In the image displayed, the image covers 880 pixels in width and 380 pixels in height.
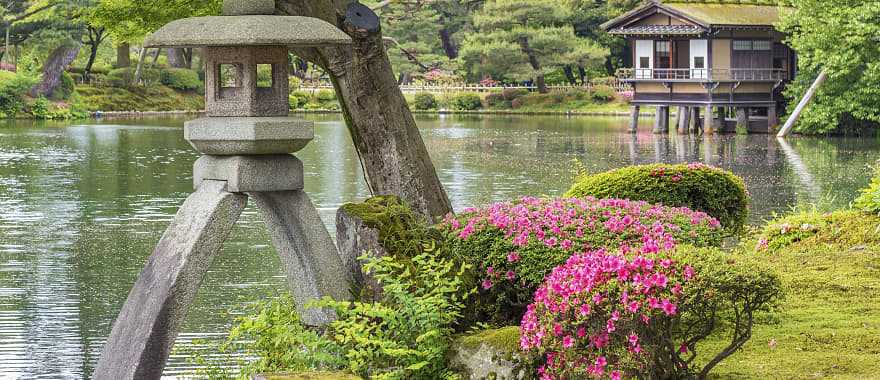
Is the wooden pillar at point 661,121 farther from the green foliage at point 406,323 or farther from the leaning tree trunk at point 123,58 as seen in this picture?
the green foliage at point 406,323

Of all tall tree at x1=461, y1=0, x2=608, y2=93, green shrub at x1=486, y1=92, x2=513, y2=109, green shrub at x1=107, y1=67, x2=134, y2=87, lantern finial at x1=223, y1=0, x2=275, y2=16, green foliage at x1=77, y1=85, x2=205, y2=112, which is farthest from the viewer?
green shrub at x1=486, y1=92, x2=513, y2=109

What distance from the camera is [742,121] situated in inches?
1815

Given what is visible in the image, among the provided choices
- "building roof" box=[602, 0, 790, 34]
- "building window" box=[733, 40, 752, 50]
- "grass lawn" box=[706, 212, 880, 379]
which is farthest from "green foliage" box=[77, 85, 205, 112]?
"grass lawn" box=[706, 212, 880, 379]

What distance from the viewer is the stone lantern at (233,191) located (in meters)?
7.36

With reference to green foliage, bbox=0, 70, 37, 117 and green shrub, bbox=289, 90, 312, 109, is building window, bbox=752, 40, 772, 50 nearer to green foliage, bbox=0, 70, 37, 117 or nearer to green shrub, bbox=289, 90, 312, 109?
green shrub, bbox=289, 90, 312, 109

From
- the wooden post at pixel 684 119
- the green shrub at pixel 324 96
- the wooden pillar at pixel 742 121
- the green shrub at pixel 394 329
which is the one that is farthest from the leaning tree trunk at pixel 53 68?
the green shrub at pixel 394 329

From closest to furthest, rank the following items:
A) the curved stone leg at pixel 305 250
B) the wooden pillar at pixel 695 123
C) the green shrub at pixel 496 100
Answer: the curved stone leg at pixel 305 250 → the wooden pillar at pixel 695 123 → the green shrub at pixel 496 100

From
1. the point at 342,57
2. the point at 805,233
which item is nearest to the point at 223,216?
the point at 342,57

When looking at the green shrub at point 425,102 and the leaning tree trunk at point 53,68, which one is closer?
the leaning tree trunk at point 53,68

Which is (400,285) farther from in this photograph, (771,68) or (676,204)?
(771,68)

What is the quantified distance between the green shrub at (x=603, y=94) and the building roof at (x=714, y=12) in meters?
17.5

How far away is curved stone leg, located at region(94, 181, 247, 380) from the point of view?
7309 millimetres

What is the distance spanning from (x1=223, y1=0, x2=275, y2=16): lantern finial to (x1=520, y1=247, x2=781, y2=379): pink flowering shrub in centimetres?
266

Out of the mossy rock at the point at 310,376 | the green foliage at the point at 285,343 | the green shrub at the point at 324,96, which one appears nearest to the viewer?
the mossy rock at the point at 310,376
